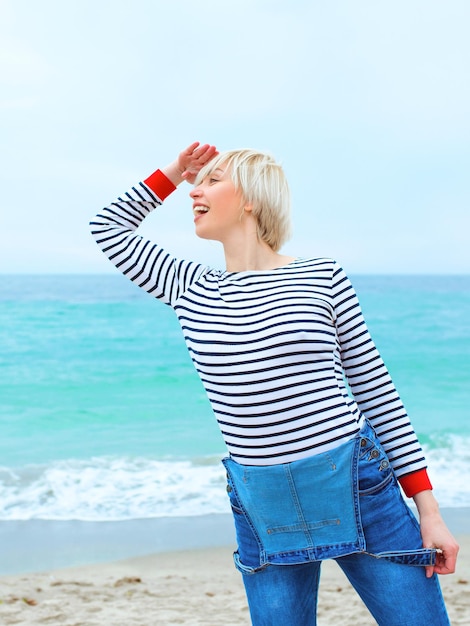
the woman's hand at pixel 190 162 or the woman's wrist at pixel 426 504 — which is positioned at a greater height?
the woman's hand at pixel 190 162

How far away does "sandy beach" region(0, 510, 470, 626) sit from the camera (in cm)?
411

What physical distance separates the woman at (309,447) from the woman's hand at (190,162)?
9.3 inches

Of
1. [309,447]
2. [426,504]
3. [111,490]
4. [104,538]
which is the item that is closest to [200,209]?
[309,447]

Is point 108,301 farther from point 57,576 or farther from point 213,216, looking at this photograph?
point 213,216

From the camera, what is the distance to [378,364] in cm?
191

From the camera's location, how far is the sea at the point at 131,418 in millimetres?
6801

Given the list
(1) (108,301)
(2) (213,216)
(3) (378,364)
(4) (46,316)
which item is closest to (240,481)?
(3) (378,364)

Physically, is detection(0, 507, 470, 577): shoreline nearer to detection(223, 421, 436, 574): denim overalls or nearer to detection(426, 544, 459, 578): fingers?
detection(223, 421, 436, 574): denim overalls

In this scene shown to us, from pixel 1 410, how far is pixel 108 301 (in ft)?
85.1

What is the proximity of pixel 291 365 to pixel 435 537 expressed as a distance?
1.97 ft

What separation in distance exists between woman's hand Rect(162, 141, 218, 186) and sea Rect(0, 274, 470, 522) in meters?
4.50

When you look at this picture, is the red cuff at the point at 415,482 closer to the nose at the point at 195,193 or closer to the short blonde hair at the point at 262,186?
the short blonde hair at the point at 262,186

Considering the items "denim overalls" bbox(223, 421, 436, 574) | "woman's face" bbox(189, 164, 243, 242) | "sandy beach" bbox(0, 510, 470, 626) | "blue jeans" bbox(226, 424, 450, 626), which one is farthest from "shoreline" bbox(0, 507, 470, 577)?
"woman's face" bbox(189, 164, 243, 242)

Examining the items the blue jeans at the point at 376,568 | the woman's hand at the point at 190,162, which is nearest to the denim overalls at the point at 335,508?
the blue jeans at the point at 376,568
